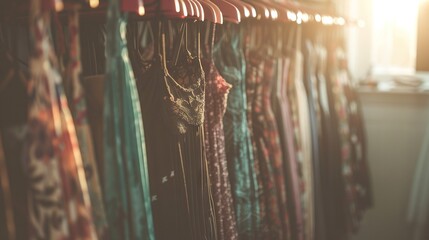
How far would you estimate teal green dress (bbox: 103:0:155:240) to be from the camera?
2.40ft

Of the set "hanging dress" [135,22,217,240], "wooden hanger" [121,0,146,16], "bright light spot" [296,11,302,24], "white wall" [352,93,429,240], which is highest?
"bright light spot" [296,11,302,24]

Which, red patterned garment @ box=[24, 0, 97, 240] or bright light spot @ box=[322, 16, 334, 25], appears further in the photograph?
bright light spot @ box=[322, 16, 334, 25]

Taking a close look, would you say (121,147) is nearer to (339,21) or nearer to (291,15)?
(291,15)

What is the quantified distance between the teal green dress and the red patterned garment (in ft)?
0.35

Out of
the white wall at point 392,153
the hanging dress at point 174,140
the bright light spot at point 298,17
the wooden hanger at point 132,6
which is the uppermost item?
the bright light spot at point 298,17

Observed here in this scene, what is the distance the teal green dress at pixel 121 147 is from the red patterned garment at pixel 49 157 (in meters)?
0.11

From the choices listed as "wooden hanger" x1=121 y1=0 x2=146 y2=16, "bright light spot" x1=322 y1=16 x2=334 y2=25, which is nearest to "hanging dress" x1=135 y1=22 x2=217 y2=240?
"wooden hanger" x1=121 y1=0 x2=146 y2=16

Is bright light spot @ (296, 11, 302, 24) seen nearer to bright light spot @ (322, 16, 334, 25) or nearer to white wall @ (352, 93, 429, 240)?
bright light spot @ (322, 16, 334, 25)

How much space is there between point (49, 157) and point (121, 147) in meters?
0.15

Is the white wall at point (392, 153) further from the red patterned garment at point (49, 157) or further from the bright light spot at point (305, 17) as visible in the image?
the red patterned garment at point (49, 157)

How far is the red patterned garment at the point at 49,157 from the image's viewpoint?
60 cm

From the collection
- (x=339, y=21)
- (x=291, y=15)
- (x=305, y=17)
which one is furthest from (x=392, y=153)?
(x=291, y=15)

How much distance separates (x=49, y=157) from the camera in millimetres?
604

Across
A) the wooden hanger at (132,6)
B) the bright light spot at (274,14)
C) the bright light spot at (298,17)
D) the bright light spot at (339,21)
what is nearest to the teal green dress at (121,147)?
the wooden hanger at (132,6)
